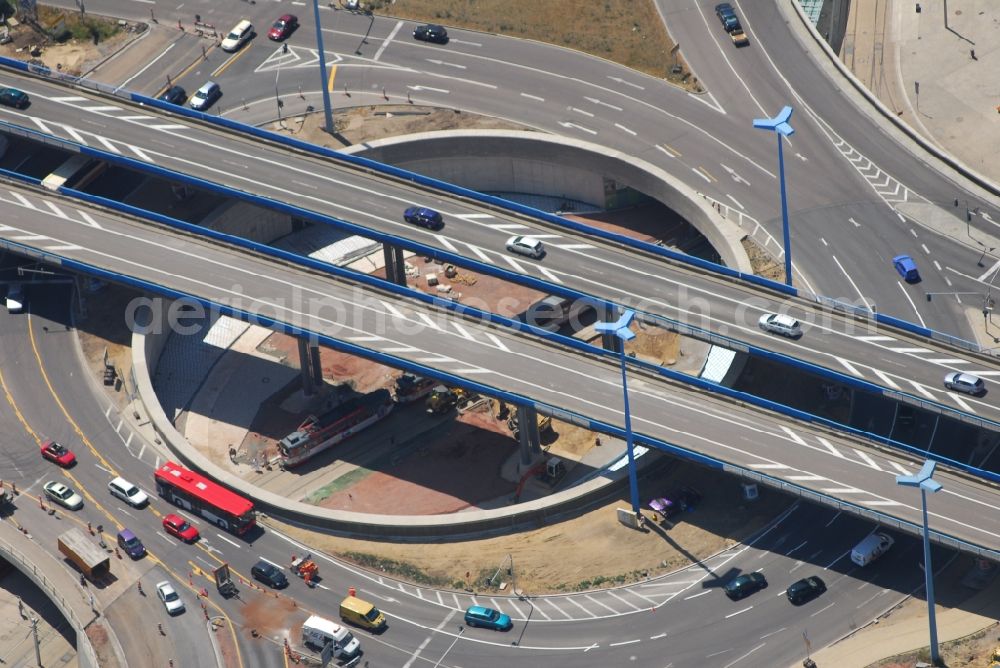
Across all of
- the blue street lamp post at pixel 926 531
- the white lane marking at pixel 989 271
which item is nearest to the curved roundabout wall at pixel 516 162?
the white lane marking at pixel 989 271

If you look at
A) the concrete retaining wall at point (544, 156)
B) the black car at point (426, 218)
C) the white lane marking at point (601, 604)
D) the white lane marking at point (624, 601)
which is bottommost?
the white lane marking at point (601, 604)

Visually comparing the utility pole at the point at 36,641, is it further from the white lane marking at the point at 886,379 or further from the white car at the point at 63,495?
the white lane marking at the point at 886,379

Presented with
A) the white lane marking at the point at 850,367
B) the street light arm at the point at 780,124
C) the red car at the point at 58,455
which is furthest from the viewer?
the red car at the point at 58,455

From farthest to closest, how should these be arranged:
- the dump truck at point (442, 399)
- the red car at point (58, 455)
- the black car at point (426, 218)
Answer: the black car at point (426, 218)
the dump truck at point (442, 399)
the red car at point (58, 455)

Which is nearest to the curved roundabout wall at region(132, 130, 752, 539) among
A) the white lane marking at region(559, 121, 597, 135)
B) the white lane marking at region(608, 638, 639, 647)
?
the white lane marking at region(559, 121, 597, 135)

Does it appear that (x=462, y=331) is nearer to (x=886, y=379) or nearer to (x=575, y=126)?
(x=886, y=379)

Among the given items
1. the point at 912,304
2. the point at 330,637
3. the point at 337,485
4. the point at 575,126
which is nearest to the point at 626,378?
the point at 337,485

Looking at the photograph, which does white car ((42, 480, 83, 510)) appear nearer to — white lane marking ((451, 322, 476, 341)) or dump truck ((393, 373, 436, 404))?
dump truck ((393, 373, 436, 404))

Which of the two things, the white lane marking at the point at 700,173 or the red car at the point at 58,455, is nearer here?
the red car at the point at 58,455
